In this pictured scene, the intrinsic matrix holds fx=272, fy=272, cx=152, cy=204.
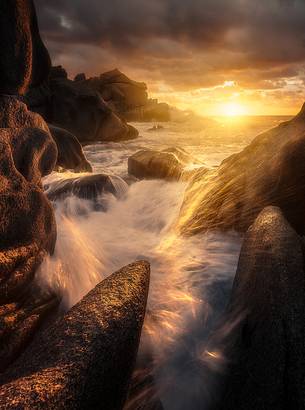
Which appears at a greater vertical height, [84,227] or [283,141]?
[283,141]

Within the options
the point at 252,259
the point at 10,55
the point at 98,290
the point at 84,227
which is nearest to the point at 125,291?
the point at 98,290

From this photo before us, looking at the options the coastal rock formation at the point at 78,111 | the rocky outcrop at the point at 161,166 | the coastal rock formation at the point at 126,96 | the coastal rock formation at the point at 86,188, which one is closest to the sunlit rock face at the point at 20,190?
the coastal rock formation at the point at 86,188

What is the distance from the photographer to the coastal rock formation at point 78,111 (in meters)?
22.4

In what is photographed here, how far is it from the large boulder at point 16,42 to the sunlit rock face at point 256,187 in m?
3.00

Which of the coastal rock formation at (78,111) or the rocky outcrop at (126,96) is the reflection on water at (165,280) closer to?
the coastal rock formation at (78,111)

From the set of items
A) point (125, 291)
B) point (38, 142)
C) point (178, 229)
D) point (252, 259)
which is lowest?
point (178, 229)

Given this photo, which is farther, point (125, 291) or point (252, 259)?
point (252, 259)

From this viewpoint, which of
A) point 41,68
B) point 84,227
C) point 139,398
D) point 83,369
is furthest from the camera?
point 84,227

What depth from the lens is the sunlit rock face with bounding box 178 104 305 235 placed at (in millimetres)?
3326

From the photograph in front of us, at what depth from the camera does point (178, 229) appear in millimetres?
4555

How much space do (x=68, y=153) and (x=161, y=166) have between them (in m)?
3.53

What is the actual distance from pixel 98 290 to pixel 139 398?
790mm

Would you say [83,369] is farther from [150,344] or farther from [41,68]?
[41,68]

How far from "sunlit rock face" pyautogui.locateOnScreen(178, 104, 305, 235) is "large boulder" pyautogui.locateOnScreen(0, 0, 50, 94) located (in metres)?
3.00
